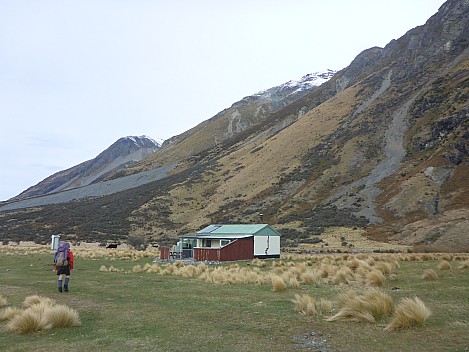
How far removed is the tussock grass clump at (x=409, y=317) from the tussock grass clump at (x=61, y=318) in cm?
701

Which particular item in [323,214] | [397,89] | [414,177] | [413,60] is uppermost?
[413,60]

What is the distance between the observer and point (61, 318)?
984 cm

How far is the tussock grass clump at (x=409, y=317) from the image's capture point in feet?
27.0

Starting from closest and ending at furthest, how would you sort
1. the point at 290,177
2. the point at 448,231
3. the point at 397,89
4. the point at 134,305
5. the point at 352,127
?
the point at 134,305
the point at 448,231
the point at 290,177
the point at 352,127
the point at 397,89

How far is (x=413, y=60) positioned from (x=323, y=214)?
68749 mm

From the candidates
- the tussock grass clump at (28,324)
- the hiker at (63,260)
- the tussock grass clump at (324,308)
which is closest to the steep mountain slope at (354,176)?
the tussock grass clump at (324,308)

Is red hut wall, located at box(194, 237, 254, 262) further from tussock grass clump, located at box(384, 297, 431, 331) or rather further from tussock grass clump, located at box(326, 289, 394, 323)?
tussock grass clump, located at box(384, 297, 431, 331)

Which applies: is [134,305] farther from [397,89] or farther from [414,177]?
[397,89]

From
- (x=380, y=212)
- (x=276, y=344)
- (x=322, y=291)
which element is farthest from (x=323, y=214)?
(x=276, y=344)

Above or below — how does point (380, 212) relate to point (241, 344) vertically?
above

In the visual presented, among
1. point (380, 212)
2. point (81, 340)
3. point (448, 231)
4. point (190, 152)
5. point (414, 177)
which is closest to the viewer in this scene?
point (81, 340)

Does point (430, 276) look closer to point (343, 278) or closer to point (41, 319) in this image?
point (343, 278)

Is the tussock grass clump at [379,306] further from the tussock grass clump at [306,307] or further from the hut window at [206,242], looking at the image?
the hut window at [206,242]

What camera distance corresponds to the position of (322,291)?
47.4ft
